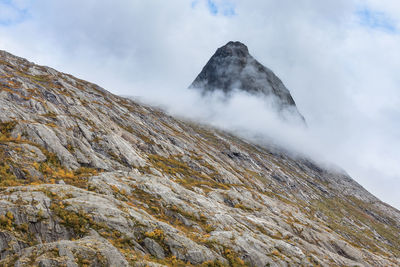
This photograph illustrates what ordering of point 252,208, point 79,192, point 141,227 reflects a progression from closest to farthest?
1. point 141,227
2. point 79,192
3. point 252,208

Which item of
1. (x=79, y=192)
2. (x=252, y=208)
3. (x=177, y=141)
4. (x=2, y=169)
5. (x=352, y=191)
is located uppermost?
(x=352, y=191)

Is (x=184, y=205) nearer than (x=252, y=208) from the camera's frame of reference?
Yes

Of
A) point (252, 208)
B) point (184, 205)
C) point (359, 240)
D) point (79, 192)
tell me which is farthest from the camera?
point (359, 240)

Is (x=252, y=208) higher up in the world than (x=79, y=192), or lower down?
higher up

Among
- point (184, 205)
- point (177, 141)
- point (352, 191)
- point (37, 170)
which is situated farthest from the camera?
point (352, 191)

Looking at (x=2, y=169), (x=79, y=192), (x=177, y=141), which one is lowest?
(x=2, y=169)

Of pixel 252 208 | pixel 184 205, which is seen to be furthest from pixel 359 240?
pixel 184 205

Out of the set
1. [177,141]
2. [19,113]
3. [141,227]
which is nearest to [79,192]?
[141,227]

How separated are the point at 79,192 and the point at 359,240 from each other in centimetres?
9731

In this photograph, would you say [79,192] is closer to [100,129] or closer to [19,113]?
[19,113]

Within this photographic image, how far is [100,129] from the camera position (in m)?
61.8

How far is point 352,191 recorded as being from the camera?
189 metres

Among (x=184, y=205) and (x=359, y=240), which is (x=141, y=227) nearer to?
(x=184, y=205)

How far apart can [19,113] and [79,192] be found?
105 ft
